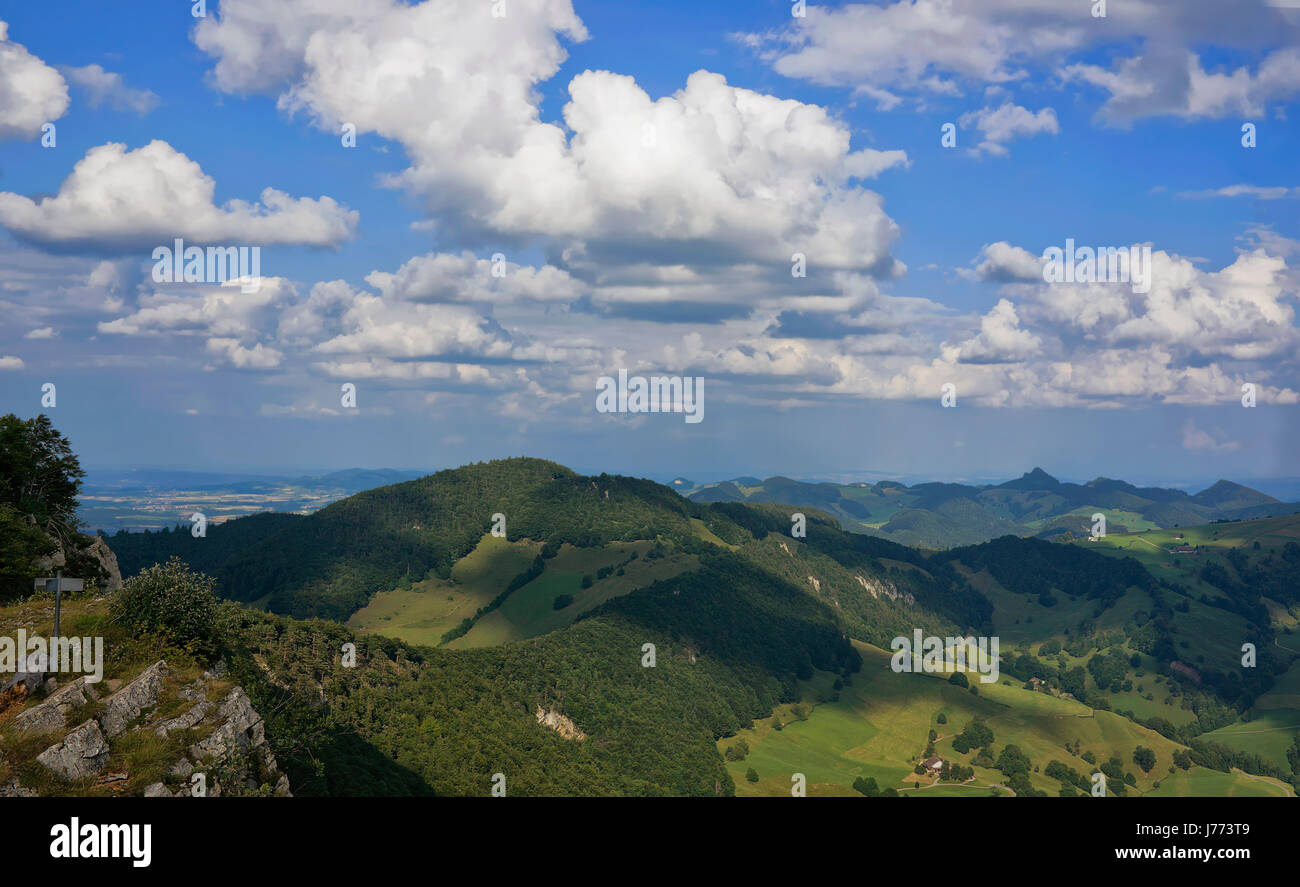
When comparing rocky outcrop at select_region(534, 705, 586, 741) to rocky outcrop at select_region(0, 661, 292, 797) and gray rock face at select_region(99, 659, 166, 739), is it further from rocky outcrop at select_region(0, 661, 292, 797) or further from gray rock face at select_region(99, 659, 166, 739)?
gray rock face at select_region(99, 659, 166, 739)

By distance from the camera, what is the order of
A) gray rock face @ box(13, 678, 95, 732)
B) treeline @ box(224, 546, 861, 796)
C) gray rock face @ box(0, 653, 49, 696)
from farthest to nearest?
treeline @ box(224, 546, 861, 796) → gray rock face @ box(0, 653, 49, 696) → gray rock face @ box(13, 678, 95, 732)

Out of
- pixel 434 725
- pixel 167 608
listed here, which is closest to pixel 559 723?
pixel 434 725

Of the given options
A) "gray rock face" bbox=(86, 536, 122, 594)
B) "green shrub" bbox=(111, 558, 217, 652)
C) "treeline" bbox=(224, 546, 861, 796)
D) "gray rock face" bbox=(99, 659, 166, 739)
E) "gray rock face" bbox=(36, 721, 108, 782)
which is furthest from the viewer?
"gray rock face" bbox=(86, 536, 122, 594)

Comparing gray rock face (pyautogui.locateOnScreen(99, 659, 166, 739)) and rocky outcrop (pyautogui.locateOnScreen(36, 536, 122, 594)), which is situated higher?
rocky outcrop (pyautogui.locateOnScreen(36, 536, 122, 594))

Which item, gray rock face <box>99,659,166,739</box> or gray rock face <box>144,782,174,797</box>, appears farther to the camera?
gray rock face <box>99,659,166,739</box>

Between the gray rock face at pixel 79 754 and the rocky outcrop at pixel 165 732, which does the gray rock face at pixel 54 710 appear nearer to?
the rocky outcrop at pixel 165 732

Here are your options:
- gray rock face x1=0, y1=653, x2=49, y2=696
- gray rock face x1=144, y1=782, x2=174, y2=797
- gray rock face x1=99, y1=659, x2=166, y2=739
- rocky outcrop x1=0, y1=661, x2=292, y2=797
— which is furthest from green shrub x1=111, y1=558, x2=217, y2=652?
gray rock face x1=144, y1=782, x2=174, y2=797

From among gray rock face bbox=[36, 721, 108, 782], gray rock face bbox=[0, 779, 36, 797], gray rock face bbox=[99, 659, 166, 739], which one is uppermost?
gray rock face bbox=[99, 659, 166, 739]
